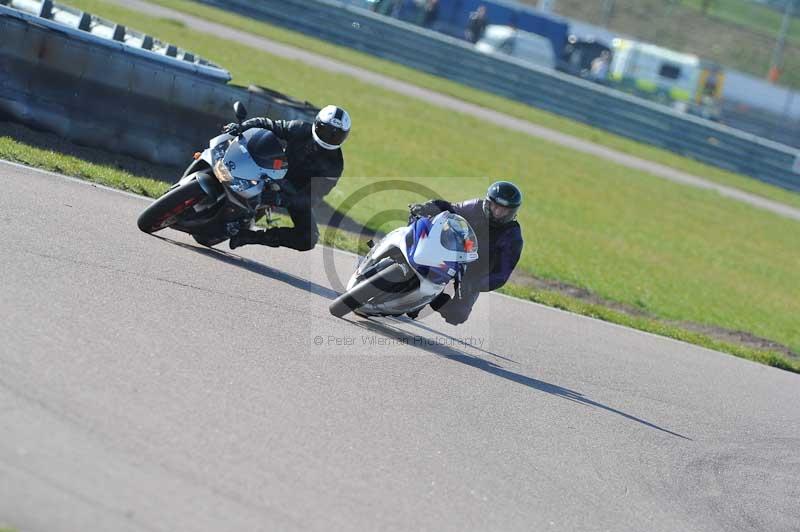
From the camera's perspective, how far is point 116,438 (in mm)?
5188

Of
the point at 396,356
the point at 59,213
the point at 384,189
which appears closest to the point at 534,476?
the point at 396,356

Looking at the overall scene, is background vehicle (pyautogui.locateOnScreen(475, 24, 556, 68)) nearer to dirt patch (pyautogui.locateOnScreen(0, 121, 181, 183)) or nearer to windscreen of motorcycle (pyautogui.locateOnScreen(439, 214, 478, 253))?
dirt patch (pyautogui.locateOnScreen(0, 121, 181, 183))

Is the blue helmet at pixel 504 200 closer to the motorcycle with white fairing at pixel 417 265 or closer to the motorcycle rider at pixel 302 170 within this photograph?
the motorcycle with white fairing at pixel 417 265

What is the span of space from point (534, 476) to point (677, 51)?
44.3 m

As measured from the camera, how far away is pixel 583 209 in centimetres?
1984

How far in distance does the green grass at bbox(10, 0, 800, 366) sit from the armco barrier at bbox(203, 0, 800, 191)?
207 inches

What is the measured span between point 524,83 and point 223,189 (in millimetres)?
23239

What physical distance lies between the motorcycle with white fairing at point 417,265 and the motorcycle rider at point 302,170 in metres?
1.16

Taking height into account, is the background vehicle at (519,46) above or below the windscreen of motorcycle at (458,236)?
above

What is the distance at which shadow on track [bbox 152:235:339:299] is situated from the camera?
9555 mm

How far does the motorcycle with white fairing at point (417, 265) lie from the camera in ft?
28.0

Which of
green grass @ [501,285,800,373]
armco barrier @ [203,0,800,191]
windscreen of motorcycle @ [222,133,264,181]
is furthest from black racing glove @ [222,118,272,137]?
armco barrier @ [203,0,800,191]

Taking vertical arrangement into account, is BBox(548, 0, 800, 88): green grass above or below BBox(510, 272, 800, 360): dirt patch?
above

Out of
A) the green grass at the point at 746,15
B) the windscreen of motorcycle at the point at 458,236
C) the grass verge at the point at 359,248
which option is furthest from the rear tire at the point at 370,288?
the green grass at the point at 746,15
